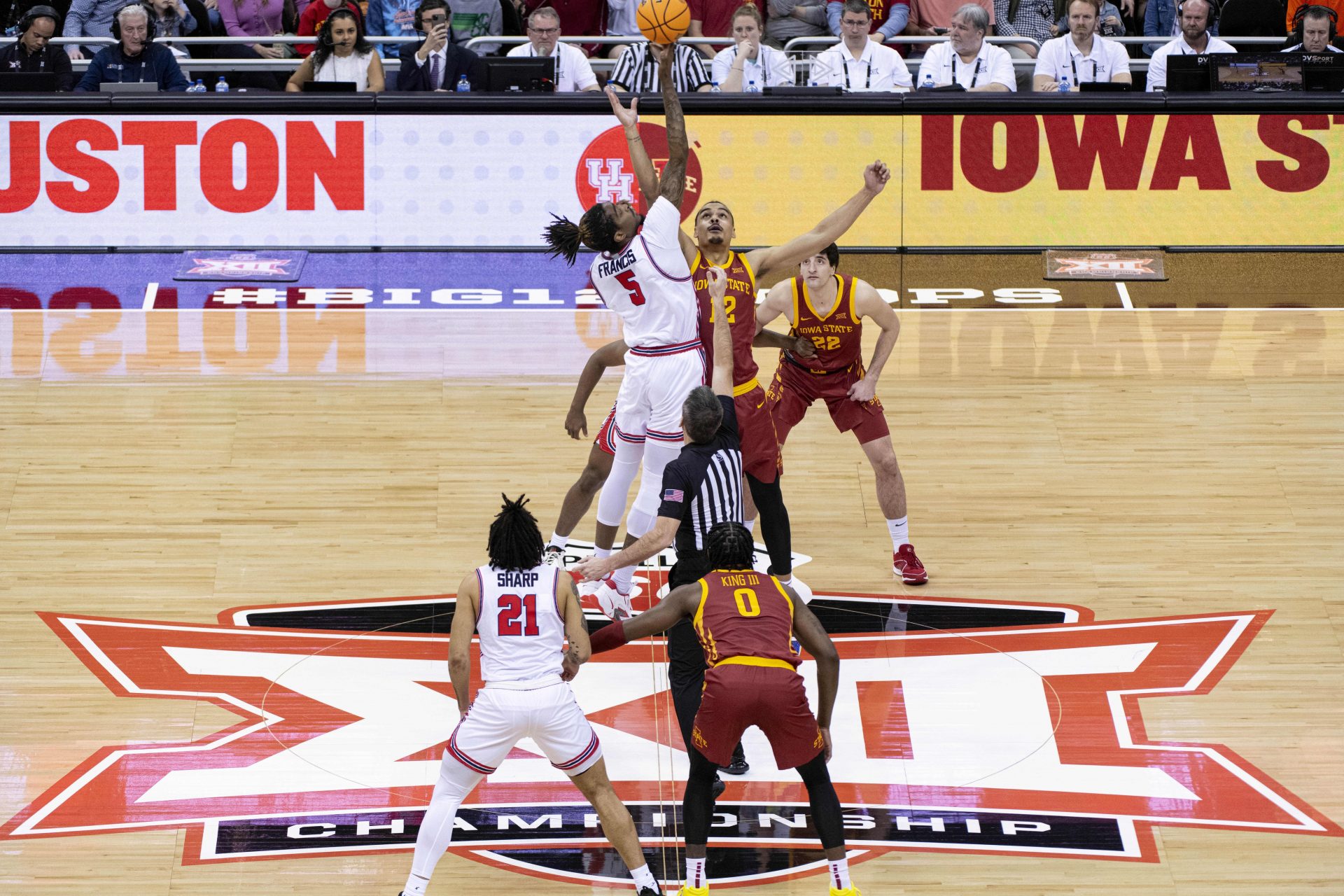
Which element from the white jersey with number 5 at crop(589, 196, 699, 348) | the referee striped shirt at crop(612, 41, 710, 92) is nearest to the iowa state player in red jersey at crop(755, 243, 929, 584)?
the white jersey with number 5 at crop(589, 196, 699, 348)

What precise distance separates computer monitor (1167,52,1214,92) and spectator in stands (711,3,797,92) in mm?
3039

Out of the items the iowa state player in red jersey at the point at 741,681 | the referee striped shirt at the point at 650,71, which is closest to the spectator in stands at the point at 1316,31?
the referee striped shirt at the point at 650,71

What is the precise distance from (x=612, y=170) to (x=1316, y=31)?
5875mm

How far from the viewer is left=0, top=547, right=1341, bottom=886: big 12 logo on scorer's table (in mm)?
7168

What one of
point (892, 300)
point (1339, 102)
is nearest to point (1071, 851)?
point (892, 300)

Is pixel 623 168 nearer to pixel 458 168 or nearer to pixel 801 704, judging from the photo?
pixel 458 168

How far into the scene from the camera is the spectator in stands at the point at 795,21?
15641 millimetres

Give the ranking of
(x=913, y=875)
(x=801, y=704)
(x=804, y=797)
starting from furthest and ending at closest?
(x=804, y=797) < (x=913, y=875) < (x=801, y=704)

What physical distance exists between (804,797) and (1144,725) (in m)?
1.70

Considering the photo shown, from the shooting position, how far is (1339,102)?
1363cm

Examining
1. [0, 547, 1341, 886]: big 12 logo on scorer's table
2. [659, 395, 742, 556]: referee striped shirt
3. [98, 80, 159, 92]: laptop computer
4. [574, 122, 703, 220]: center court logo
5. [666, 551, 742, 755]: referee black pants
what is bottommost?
[0, 547, 1341, 886]: big 12 logo on scorer's table

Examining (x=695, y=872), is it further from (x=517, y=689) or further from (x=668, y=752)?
(x=668, y=752)

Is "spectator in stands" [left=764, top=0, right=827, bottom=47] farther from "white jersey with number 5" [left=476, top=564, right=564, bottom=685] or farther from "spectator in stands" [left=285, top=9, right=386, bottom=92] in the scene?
"white jersey with number 5" [left=476, top=564, right=564, bottom=685]

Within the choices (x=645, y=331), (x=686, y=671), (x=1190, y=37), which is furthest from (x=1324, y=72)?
(x=686, y=671)
